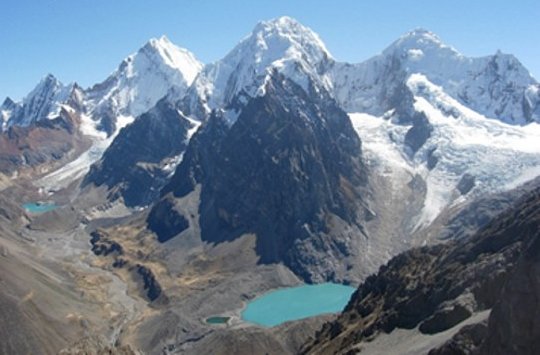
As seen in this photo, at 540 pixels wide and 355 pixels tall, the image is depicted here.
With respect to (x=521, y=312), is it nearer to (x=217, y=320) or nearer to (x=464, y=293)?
(x=464, y=293)

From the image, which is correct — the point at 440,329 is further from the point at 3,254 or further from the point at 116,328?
the point at 3,254

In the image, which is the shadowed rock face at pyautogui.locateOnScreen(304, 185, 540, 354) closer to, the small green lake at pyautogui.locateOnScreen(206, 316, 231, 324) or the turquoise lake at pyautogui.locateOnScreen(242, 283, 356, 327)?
the small green lake at pyautogui.locateOnScreen(206, 316, 231, 324)

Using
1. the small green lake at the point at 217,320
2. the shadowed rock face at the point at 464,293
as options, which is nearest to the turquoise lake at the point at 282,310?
the small green lake at the point at 217,320

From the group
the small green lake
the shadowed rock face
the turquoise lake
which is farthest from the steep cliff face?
the small green lake

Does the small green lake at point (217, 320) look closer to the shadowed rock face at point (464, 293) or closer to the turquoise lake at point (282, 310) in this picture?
the turquoise lake at point (282, 310)

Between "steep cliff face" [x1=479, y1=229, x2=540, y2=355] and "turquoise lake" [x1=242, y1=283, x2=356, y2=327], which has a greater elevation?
"steep cliff face" [x1=479, y1=229, x2=540, y2=355]

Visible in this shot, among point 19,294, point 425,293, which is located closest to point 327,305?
point 19,294

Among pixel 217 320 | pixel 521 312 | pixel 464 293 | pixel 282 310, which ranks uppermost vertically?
pixel 464 293

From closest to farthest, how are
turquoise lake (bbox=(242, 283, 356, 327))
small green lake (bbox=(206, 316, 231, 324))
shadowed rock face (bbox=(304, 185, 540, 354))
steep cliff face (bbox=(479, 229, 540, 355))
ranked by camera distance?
steep cliff face (bbox=(479, 229, 540, 355)), shadowed rock face (bbox=(304, 185, 540, 354)), small green lake (bbox=(206, 316, 231, 324)), turquoise lake (bbox=(242, 283, 356, 327))

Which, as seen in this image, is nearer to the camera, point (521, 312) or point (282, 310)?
point (521, 312)

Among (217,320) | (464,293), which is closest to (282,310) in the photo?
(217,320)
